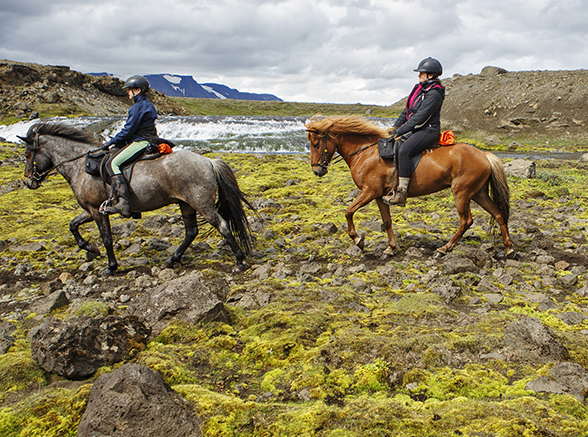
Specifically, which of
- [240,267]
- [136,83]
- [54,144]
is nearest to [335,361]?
[240,267]

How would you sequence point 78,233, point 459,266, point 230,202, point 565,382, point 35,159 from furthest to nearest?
point 35,159 < point 78,233 < point 230,202 < point 459,266 < point 565,382

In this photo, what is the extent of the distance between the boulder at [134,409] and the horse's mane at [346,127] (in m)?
6.90

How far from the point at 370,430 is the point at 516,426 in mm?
1004

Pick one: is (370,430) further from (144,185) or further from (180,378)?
(144,185)

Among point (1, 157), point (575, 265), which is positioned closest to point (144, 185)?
point (575, 265)

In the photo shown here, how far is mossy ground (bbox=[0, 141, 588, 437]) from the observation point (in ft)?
9.35

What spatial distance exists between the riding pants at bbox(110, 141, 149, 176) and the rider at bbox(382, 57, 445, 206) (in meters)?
5.30

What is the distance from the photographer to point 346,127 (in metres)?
8.62

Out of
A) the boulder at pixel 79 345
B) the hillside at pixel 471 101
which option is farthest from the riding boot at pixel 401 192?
the hillside at pixel 471 101

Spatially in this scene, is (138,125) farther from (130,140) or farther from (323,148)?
(323,148)

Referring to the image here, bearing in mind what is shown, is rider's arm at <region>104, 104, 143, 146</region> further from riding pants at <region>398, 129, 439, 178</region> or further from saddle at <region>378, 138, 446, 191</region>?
riding pants at <region>398, 129, 439, 178</region>

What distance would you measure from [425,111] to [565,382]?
5.54 meters

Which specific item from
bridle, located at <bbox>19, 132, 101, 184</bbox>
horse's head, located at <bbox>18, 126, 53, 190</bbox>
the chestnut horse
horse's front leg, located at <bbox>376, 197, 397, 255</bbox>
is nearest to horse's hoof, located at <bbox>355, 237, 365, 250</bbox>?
the chestnut horse

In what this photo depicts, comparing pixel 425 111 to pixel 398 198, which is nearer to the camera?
pixel 425 111
